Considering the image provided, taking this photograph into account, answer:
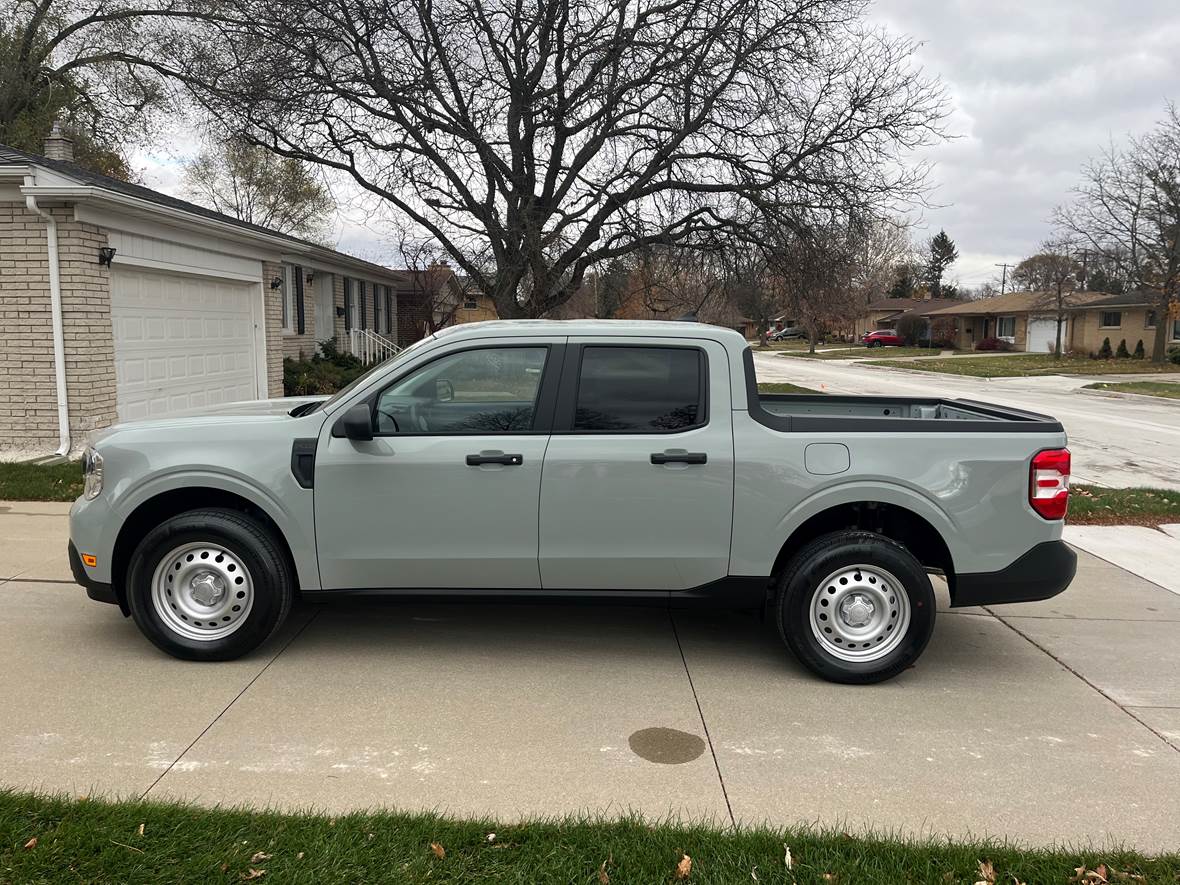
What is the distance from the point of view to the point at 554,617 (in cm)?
568

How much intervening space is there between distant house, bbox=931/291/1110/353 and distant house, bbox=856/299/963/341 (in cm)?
1050

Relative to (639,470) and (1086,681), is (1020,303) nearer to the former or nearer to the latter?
(1086,681)

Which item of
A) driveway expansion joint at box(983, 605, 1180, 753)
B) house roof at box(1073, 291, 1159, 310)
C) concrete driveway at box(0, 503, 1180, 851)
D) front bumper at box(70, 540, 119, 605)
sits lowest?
driveway expansion joint at box(983, 605, 1180, 753)

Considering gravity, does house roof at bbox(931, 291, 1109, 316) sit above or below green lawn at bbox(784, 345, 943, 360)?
above

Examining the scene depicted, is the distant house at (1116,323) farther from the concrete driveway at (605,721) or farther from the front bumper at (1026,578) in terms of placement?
the concrete driveway at (605,721)

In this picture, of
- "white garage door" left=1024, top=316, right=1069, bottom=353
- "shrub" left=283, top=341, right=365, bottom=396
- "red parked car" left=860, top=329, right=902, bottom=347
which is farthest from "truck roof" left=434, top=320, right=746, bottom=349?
"red parked car" left=860, top=329, right=902, bottom=347

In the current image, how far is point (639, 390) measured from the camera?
4.70 meters

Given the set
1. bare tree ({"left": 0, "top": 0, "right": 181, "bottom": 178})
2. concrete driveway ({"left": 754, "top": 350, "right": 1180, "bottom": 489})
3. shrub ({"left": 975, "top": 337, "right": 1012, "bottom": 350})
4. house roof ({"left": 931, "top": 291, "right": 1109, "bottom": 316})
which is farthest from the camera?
shrub ({"left": 975, "top": 337, "right": 1012, "bottom": 350})

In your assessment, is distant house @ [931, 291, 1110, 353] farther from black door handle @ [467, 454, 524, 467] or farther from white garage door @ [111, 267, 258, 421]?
black door handle @ [467, 454, 524, 467]

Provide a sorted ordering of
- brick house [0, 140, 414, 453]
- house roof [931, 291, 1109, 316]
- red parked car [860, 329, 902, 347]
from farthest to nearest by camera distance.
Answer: red parked car [860, 329, 902, 347], house roof [931, 291, 1109, 316], brick house [0, 140, 414, 453]

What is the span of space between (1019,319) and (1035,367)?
19.8m

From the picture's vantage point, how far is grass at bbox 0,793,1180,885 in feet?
9.64

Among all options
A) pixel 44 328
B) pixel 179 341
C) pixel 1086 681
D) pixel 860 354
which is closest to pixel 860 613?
pixel 1086 681

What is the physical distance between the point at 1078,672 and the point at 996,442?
1.48 m
